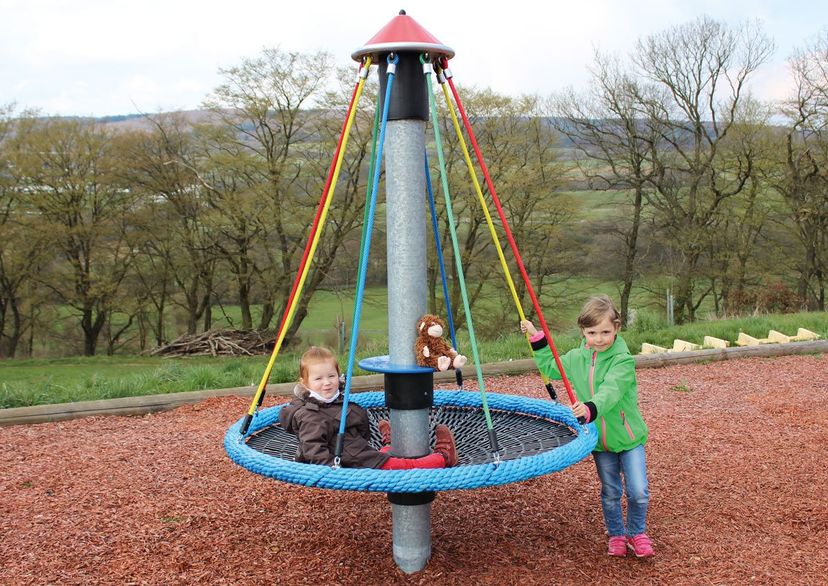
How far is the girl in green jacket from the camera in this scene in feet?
10.0

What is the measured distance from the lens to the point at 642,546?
313 cm

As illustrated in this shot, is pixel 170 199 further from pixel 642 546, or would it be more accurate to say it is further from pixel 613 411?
pixel 642 546

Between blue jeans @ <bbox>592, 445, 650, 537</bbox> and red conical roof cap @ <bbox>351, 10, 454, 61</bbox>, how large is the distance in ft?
5.76

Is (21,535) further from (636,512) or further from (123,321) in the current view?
(123,321)

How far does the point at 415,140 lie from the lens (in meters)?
2.93

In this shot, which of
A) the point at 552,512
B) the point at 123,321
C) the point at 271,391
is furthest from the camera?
the point at 123,321

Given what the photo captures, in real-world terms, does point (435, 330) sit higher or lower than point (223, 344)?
higher

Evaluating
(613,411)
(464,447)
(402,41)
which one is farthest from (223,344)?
(402,41)

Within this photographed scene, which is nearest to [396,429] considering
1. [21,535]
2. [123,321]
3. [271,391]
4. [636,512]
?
[636,512]

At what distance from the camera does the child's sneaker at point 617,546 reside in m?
3.17

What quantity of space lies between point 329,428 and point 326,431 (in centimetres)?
2

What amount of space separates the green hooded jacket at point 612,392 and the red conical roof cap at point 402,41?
1.27m

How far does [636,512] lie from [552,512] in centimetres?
65

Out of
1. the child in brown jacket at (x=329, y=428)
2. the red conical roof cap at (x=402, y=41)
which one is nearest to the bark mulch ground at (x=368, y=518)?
the child in brown jacket at (x=329, y=428)
